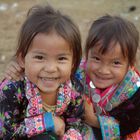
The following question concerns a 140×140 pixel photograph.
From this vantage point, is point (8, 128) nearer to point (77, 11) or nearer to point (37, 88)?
point (37, 88)

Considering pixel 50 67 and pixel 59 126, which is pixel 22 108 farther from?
pixel 50 67

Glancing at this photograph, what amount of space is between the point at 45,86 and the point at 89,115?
1.64ft

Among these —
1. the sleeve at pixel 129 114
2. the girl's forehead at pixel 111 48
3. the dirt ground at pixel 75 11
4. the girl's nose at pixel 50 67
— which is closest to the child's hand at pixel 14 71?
the girl's nose at pixel 50 67

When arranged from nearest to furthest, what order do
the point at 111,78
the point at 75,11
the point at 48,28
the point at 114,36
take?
1. the point at 48,28
2. the point at 114,36
3. the point at 111,78
4. the point at 75,11

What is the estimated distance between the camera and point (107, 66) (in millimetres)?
2686

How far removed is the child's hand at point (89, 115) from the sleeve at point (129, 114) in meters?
0.12

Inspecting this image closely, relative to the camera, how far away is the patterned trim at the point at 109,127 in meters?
2.79

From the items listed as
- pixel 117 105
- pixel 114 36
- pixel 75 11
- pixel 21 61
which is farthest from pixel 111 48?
pixel 75 11

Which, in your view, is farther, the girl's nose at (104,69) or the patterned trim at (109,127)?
the patterned trim at (109,127)

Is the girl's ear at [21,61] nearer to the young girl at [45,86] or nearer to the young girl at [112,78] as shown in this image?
the young girl at [45,86]

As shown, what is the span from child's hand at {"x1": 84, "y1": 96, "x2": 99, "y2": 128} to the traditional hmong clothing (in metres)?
0.04

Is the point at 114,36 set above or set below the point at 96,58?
above

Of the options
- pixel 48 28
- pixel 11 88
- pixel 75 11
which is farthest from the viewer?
pixel 75 11

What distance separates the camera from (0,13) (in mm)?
6645
